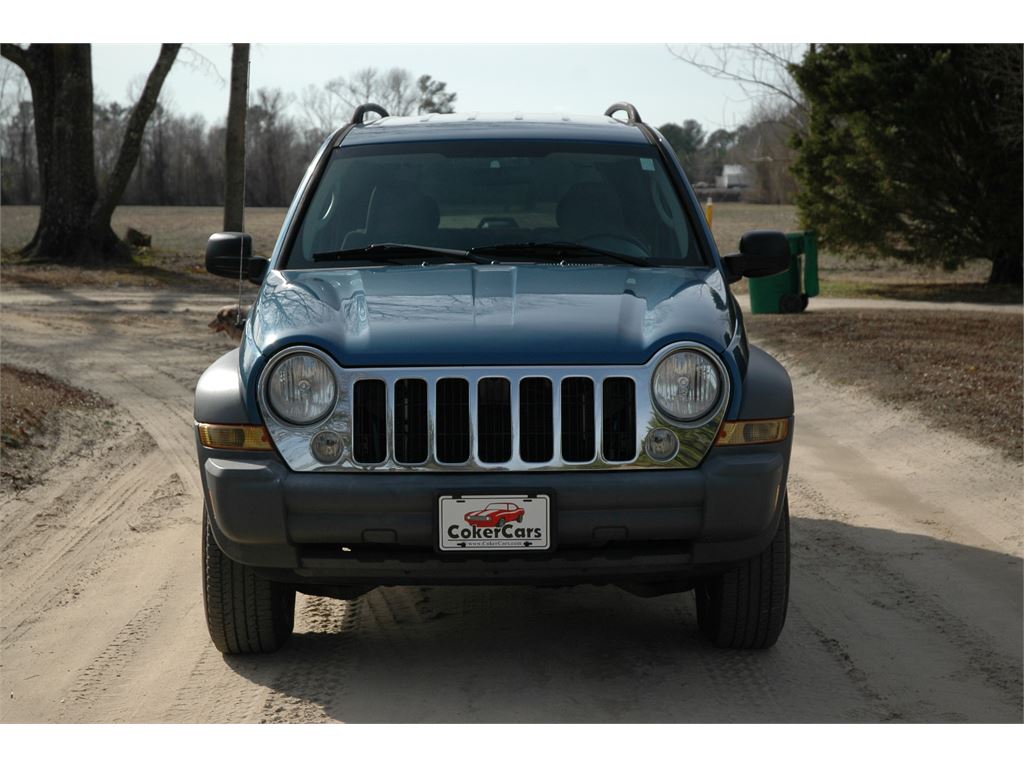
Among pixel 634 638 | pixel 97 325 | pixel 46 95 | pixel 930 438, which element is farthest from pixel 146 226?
pixel 634 638

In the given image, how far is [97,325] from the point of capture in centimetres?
1681

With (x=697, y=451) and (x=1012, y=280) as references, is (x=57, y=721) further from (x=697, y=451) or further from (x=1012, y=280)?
(x=1012, y=280)

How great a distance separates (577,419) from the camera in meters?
4.26

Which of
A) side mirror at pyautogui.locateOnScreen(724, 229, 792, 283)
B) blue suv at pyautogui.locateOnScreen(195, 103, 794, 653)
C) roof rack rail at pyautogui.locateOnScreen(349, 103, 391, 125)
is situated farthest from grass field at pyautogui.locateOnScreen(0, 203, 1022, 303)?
blue suv at pyautogui.locateOnScreen(195, 103, 794, 653)

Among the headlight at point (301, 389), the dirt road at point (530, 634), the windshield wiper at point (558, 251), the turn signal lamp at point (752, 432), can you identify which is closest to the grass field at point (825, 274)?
the dirt road at point (530, 634)

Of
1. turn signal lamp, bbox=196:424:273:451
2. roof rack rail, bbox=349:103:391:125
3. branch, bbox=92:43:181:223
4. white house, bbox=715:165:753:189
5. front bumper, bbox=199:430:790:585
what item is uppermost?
white house, bbox=715:165:753:189

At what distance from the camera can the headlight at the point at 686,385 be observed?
4297 mm

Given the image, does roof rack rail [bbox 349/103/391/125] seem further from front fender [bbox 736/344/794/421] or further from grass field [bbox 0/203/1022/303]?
grass field [bbox 0/203/1022/303]

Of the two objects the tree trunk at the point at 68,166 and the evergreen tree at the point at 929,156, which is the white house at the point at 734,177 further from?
the evergreen tree at the point at 929,156

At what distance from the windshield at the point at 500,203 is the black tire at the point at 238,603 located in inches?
50.7

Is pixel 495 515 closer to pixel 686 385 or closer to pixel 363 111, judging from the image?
pixel 686 385

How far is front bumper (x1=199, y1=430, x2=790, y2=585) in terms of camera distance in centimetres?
419

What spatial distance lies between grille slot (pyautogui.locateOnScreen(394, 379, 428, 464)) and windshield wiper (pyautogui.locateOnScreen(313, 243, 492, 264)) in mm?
1043

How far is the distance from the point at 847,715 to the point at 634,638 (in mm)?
1030
